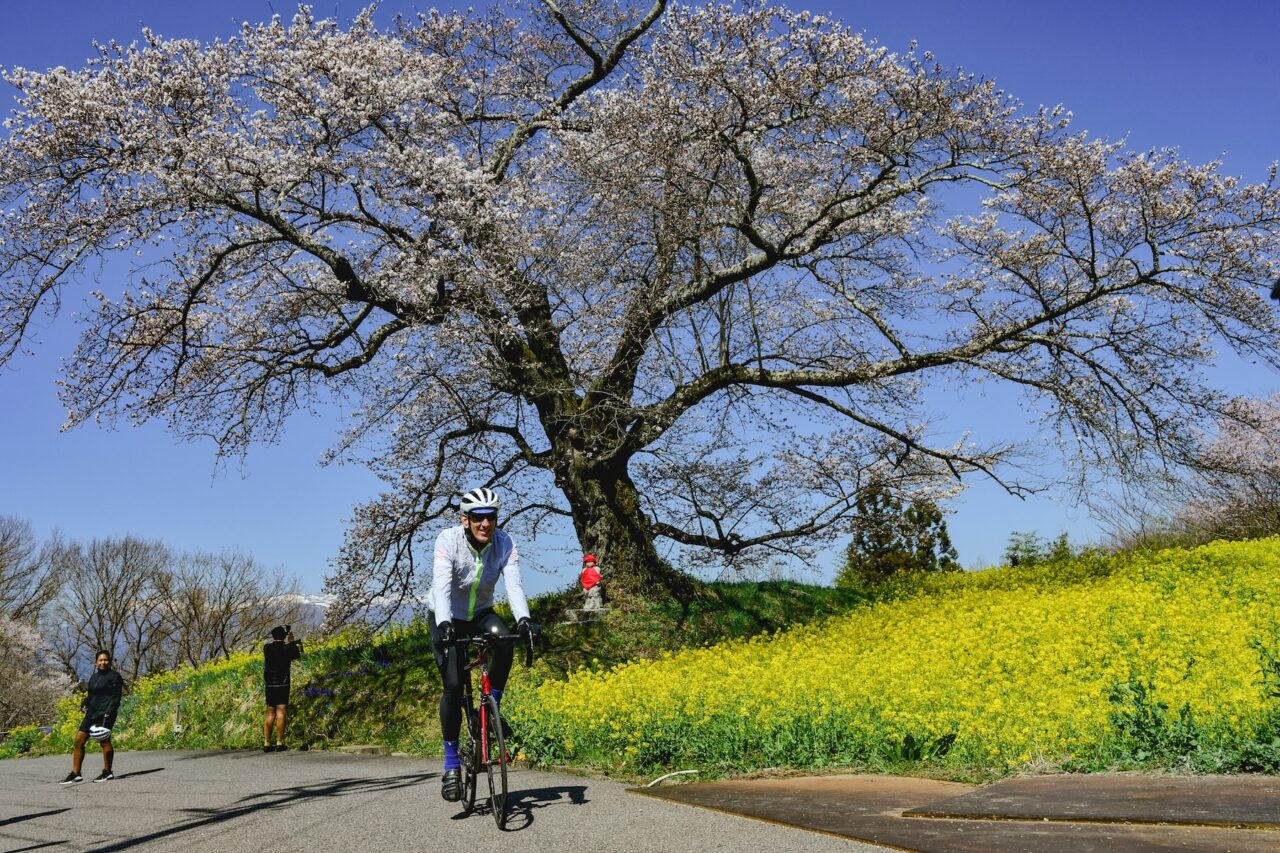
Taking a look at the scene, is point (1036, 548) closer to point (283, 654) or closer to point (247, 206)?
point (283, 654)

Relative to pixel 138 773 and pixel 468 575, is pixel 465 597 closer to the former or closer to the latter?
pixel 468 575

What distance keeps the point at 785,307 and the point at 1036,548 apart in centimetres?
1984

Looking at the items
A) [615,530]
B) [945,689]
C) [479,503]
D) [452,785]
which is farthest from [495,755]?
[615,530]

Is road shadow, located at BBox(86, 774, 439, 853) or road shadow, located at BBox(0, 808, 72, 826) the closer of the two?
road shadow, located at BBox(86, 774, 439, 853)

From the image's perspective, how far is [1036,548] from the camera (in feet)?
113

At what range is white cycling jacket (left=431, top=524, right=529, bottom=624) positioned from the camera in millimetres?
7203

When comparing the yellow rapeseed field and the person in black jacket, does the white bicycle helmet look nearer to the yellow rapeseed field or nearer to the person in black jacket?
the yellow rapeseed field

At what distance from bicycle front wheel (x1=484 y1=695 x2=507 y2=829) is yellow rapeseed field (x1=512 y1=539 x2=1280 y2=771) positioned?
2.35m

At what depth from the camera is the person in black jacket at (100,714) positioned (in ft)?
45.6

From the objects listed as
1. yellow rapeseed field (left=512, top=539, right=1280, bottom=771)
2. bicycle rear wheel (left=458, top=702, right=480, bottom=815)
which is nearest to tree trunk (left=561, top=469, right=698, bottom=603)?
yellow rapeseed field (left=512, top=539, right=1280, bottom=771)

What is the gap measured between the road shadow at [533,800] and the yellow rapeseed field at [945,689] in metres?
1.07

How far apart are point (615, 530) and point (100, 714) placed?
8663 mm

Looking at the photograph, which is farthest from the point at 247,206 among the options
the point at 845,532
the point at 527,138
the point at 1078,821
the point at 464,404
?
the point at 1078,821

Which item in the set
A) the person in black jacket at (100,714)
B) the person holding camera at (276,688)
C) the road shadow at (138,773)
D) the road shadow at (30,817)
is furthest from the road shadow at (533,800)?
the person holding camera at (276,688)
